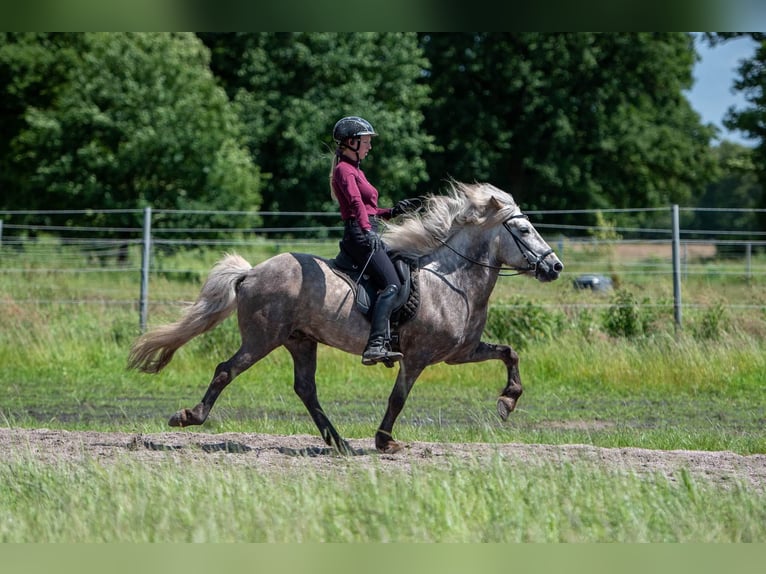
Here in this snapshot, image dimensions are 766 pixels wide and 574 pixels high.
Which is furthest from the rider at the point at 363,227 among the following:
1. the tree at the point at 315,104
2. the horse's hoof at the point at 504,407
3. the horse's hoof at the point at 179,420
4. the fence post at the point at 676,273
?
the tree at the point at 315,104

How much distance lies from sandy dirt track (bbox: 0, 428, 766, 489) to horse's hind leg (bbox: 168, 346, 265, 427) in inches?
9.3

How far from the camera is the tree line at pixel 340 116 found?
30.7 m

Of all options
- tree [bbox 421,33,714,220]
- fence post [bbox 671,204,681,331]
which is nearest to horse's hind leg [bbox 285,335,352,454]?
fence post [bbox 671,204,681,331]

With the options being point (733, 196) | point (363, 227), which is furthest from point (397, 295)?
point (733, 196)

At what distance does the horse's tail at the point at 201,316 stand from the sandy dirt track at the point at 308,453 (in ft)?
2.43

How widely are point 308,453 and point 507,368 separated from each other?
6.09 ft

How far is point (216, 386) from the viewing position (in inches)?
333

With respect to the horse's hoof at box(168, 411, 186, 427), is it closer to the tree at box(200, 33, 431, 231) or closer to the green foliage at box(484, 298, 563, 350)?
the green foliage at box(484, 298, 563, 350)

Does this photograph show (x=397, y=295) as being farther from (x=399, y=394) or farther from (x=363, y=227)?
(x=399, y=394)

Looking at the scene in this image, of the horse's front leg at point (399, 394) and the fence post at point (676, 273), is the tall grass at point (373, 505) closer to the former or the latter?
the horse's front leg at point (399, 394)

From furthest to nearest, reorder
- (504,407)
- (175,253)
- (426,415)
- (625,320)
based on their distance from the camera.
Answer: (175,253)
(625,320)
(426,415)
(504,407)

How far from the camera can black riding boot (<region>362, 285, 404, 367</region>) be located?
8273 mm

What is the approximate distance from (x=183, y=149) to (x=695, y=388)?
20684mm

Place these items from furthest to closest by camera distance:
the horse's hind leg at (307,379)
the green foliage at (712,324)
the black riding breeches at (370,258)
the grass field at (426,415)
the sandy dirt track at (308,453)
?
1. the green foliage at (712,324)
2. the horse's hind leg at (307,379)
3. the black riding breeches at (370,258)
4. the sandy dirt track at (308,453)
5. the grass field at (426,415)
